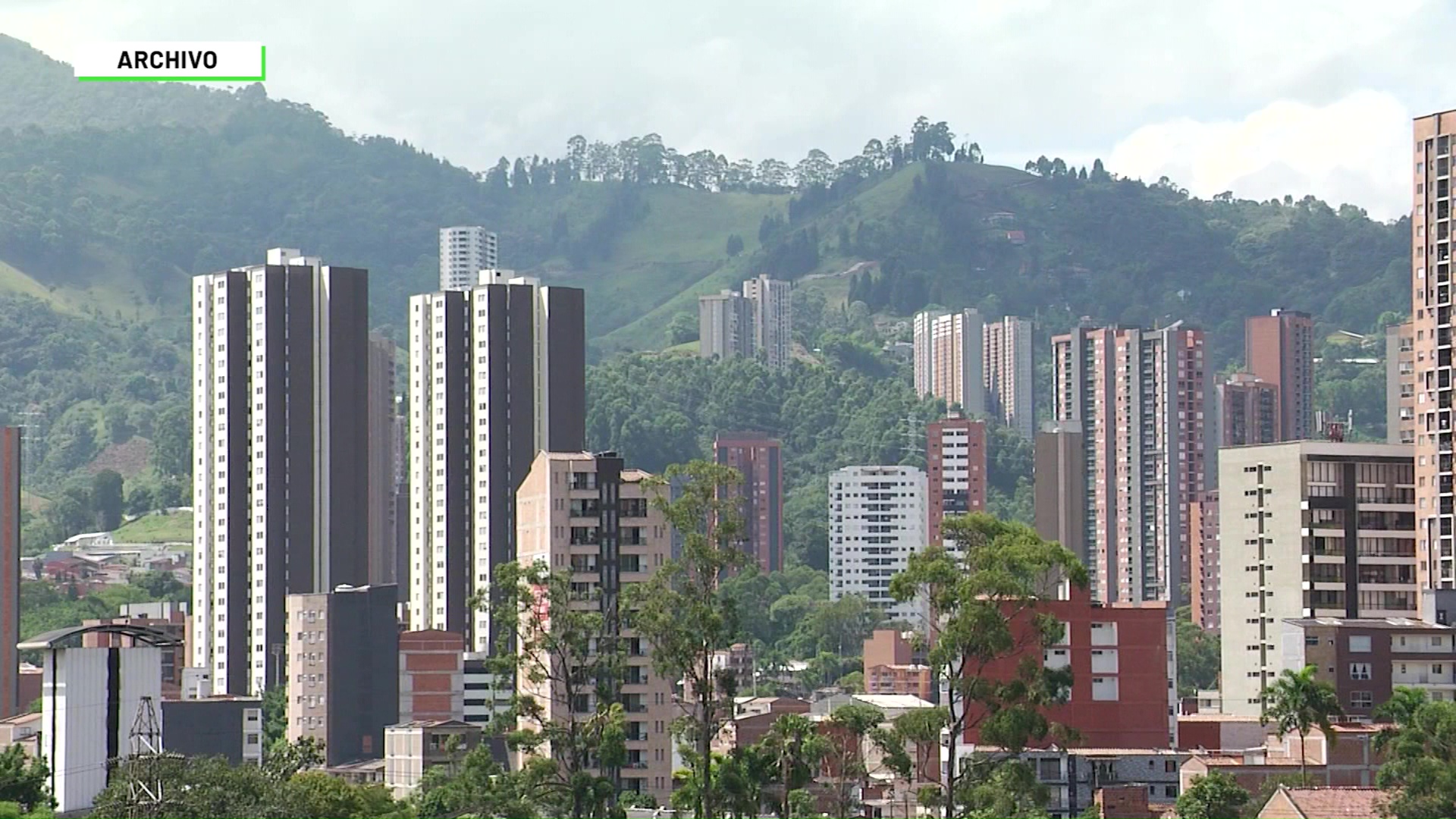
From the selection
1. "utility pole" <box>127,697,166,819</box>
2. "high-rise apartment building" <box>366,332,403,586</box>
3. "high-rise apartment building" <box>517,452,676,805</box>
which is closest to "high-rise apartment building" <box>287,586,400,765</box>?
"high-rise apartment building" <box>517,452,676,805</box>

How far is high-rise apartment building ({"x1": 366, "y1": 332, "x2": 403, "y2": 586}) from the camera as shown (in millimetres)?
136238

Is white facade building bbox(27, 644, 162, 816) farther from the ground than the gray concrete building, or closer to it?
farther from the ground

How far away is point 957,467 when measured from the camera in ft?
550

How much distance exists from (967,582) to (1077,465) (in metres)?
105

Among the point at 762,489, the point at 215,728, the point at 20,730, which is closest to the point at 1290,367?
the point at 762,489

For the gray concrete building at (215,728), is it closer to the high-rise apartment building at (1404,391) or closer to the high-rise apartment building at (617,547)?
the high-rise apartment building at (617,547)

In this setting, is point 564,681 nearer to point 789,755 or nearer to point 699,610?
point 699,610

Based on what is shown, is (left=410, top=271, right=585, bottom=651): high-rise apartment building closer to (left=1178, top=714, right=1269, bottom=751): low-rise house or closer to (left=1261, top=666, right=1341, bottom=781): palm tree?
(left=1178, top=714, right=1269, bottom=751): low-rise house

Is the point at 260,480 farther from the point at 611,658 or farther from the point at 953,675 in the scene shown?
the point at 953,675

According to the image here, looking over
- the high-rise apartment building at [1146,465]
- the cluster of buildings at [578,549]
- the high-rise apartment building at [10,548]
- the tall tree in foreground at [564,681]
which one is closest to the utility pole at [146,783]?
the cluster of buildings at [578,549]

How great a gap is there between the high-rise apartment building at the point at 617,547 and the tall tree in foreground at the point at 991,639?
85.5 feet

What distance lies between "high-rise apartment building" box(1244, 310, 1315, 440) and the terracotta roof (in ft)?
405

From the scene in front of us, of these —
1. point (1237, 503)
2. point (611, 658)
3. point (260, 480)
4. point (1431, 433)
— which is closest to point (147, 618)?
point (260, 480)

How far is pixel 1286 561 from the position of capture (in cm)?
8369
